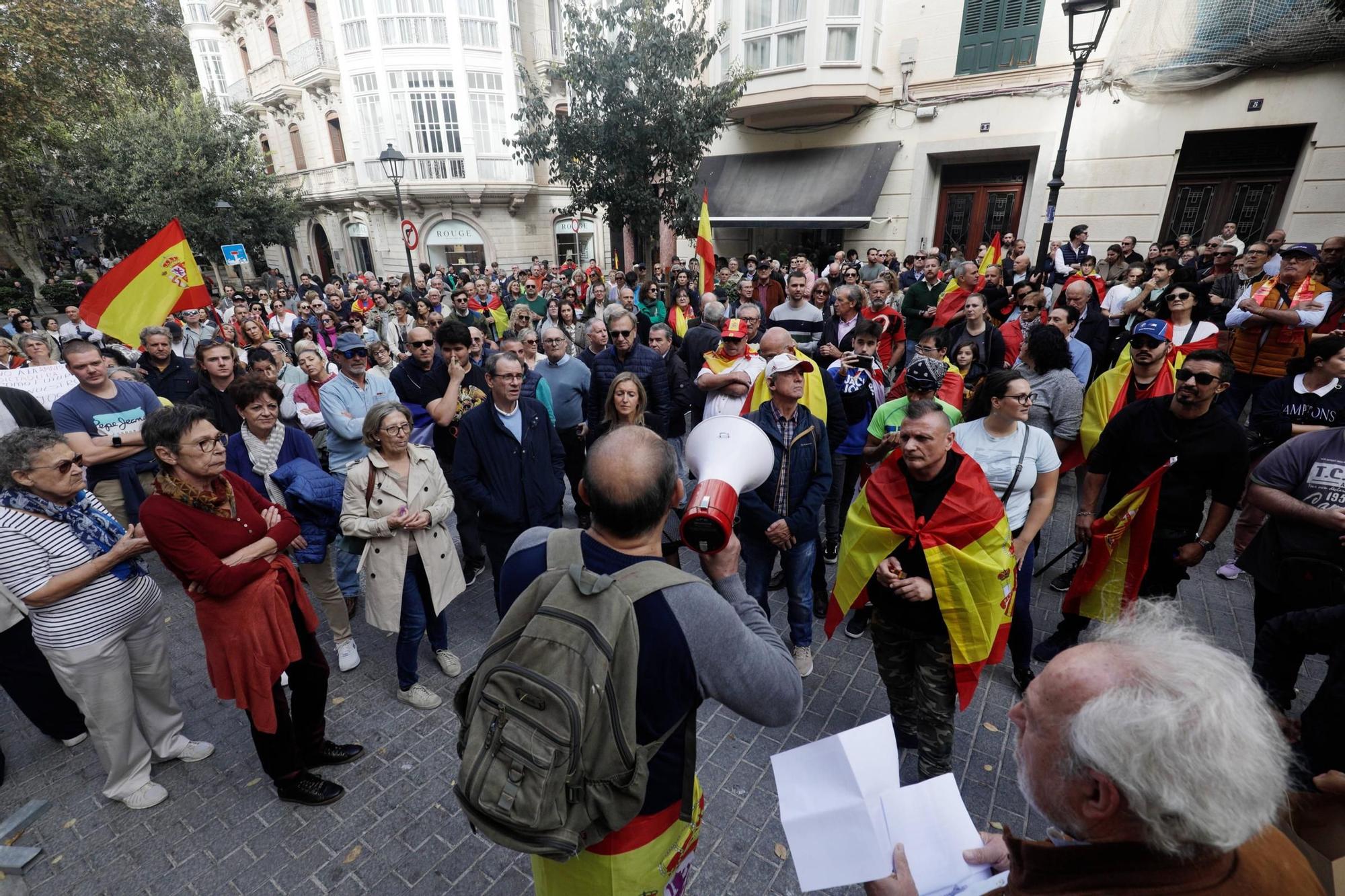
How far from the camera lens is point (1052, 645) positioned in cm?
393

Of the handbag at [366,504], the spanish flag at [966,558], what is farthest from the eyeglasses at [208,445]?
the spanish flag at [966,558]

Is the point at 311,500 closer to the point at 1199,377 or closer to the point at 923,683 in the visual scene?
the point at 923,683

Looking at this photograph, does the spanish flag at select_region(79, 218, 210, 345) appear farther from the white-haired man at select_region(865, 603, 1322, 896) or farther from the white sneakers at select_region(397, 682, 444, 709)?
the white-haired man at select_region(865, 603, 1322, 896)

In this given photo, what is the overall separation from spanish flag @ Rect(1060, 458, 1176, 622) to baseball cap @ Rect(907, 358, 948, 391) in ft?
4.05

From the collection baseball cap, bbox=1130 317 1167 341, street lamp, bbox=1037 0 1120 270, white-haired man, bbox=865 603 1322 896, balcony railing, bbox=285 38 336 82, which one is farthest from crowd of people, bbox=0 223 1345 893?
balcony railing, bbox=285 38 336 82

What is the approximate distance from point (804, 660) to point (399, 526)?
100 inches

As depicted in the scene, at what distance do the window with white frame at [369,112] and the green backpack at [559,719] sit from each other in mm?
27165

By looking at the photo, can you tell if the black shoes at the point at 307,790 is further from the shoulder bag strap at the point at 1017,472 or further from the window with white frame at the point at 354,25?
the window with white frame at the point at 354,25

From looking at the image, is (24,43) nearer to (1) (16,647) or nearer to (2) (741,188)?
(2) (741,188)

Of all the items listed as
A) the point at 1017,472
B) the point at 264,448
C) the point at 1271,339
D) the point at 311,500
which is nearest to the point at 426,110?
the point at 264,448

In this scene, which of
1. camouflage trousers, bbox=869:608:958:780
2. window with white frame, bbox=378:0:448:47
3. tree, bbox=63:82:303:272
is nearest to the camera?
camouflage trousers, bbox=869:608:958:780

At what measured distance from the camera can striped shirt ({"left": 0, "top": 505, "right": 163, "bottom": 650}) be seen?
252 centimetres

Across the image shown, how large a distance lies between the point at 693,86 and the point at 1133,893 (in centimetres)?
1395

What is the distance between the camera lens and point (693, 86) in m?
12.4
